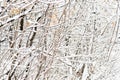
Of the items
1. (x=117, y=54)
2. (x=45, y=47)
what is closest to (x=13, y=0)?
(x=45, y=47)

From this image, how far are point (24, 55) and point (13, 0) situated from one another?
0.41 metres

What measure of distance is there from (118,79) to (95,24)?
5.64 feet

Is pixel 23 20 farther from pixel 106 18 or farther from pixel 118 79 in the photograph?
pixel 118 79

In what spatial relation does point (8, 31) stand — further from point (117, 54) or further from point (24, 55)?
point (117, 54)

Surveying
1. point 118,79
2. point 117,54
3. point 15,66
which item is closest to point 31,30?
point 15,66

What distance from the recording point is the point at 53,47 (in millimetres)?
2418

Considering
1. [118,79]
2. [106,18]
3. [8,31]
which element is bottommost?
[118,79]

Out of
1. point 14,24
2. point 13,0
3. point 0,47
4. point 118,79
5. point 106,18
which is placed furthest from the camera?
point 118,79

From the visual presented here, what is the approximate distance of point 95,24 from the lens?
412 cm

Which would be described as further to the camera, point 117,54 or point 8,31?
point 117,54

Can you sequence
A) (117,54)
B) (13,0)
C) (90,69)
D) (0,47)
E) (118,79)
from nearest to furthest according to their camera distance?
(13,0)
(0,47)
(90,69)
(117,54)
(118,79)

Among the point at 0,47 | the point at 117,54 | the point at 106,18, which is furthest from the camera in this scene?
the point at 117,54

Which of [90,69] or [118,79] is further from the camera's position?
[118,79]

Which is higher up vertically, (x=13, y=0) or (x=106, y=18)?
(x=13, y=0)
